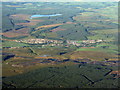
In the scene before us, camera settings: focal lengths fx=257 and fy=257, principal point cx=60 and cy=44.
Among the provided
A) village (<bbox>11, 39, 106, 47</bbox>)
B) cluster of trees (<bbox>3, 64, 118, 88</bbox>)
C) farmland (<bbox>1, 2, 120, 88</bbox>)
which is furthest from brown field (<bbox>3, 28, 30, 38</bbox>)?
cluster of trees (<bbox>3, 64, 118, 88</bbox>)

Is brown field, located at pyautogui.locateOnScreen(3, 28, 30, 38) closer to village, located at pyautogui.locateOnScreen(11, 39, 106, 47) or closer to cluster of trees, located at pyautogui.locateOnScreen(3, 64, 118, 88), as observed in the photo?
village, located at pyautogui.locateOnScreen(11, 39, 106, 47)

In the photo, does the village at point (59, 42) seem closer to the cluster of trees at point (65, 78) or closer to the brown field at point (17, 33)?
the brown field at point (17, 33)

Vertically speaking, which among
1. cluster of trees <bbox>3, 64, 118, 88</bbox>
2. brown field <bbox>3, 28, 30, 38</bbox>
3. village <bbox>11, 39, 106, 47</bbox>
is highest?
brown field <bbox>3, 28, 30, 38</bbox>

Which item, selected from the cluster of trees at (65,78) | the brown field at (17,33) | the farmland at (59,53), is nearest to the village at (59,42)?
the farmland at (59,53)

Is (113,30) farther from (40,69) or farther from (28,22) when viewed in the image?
(40,69)

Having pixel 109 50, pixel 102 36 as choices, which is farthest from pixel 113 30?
pixel 109 50

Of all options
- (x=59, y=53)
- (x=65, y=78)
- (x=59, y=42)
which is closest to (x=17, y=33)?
(x=59, y=42)

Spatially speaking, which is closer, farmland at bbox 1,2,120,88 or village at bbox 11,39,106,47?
farmland at bbox 1,2,120,88

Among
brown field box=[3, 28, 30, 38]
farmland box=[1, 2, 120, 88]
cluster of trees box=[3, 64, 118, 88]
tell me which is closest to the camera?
cluster of trees box=[3, 64, 118, 88]
